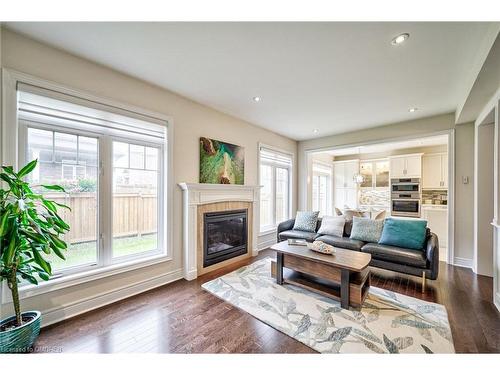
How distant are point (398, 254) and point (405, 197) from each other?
392 centimetres

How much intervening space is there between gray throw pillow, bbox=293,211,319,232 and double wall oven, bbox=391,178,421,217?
333cm

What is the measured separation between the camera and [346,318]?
6.52 ft

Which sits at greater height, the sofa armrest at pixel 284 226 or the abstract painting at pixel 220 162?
the abstract painting at pixel 220 162

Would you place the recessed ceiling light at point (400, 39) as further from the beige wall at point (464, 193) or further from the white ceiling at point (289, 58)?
the beige wall at point (464, 193)

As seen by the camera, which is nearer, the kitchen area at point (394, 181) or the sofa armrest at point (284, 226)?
the sofa armrest at point (284, 226)

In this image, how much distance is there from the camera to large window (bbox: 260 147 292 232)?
4.68 meters

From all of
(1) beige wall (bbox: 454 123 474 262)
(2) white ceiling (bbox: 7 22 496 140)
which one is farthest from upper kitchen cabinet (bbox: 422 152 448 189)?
(2) white ceiling (bbox: 7 22 496 140)

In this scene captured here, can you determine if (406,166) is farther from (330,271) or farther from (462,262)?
(330,271)

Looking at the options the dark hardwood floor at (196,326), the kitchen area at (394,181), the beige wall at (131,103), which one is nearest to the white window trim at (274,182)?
the beige wall at (131,103)

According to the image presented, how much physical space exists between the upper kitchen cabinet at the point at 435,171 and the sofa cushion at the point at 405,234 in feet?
11.8

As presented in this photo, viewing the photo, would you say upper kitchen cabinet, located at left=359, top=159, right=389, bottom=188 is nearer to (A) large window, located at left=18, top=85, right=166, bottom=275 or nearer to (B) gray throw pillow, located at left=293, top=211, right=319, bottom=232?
(B) gray throw pillow, located at left=293, top=211, right=319, bottom=232

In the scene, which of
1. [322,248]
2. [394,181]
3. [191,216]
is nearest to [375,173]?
[394,181]

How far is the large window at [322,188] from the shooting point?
6.59 m
